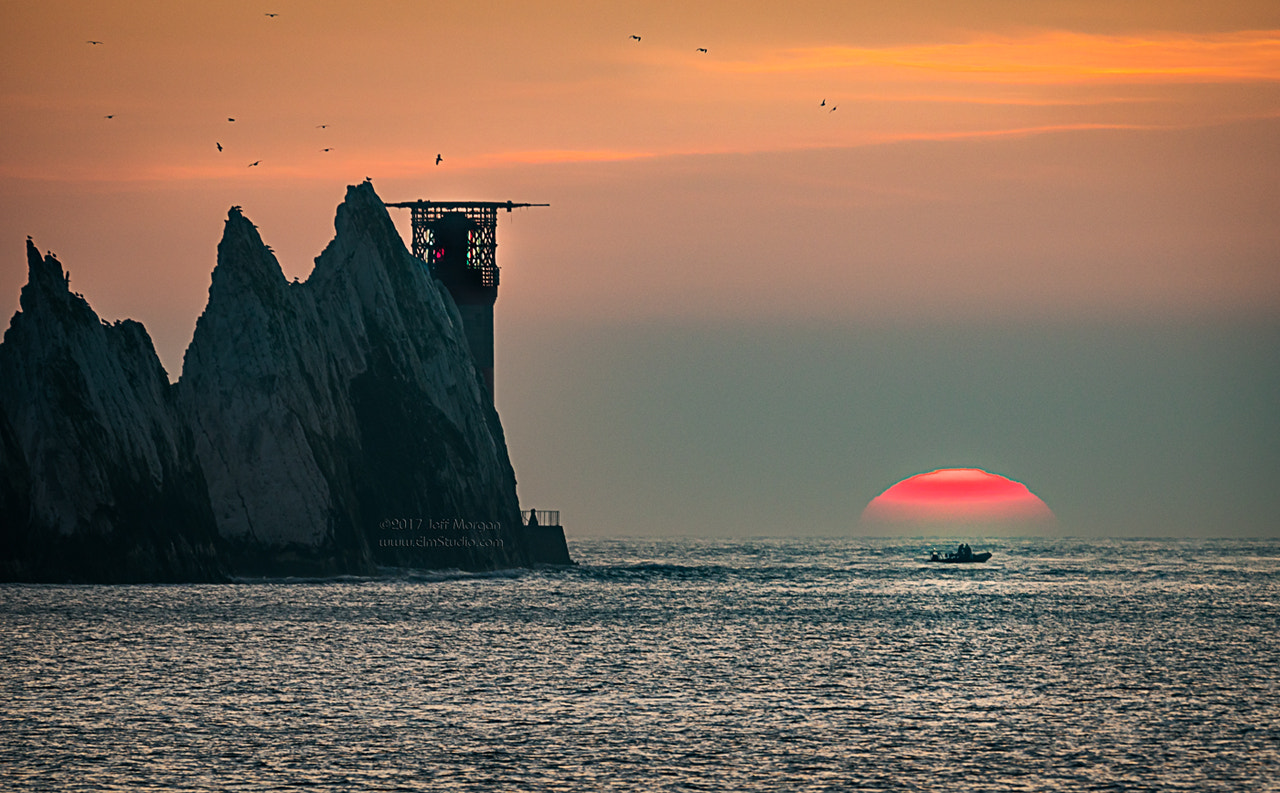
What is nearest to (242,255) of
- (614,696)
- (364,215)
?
(364,215)

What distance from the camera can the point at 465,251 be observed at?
174 meters

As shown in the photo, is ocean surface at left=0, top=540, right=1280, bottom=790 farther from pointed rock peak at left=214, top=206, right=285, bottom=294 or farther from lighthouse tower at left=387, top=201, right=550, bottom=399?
lighthouse tower at left=387, top=201, right=550, bottom=399

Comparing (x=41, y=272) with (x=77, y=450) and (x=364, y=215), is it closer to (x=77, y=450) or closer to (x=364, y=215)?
(x=77, y=450)

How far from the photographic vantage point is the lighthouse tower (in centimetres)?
17375

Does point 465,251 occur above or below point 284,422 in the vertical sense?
above

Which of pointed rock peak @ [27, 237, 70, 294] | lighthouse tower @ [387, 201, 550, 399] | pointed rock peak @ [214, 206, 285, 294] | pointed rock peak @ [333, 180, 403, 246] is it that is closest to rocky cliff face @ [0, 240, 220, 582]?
pointed rock peak @ [27, 237, 70, 294]

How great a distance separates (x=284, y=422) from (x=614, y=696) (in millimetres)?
71853

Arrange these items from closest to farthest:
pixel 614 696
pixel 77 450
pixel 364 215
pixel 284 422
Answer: pixel 614 696, pixel 77 450, pixel 284 422, pixel 364 215

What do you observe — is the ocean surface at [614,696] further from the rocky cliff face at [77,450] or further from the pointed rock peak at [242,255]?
the pointed rock peak at [242,255]

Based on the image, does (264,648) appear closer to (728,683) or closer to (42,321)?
(728,683)

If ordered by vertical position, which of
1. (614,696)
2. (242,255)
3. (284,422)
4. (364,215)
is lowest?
(614,696)

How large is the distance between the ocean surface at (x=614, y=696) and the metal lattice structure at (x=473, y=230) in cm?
5729

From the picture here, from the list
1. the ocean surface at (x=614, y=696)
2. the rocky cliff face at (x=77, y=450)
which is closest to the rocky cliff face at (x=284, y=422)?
the rocky cliff face at (x=77, y=450)

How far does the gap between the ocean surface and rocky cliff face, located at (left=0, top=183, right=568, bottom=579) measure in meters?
8.90
